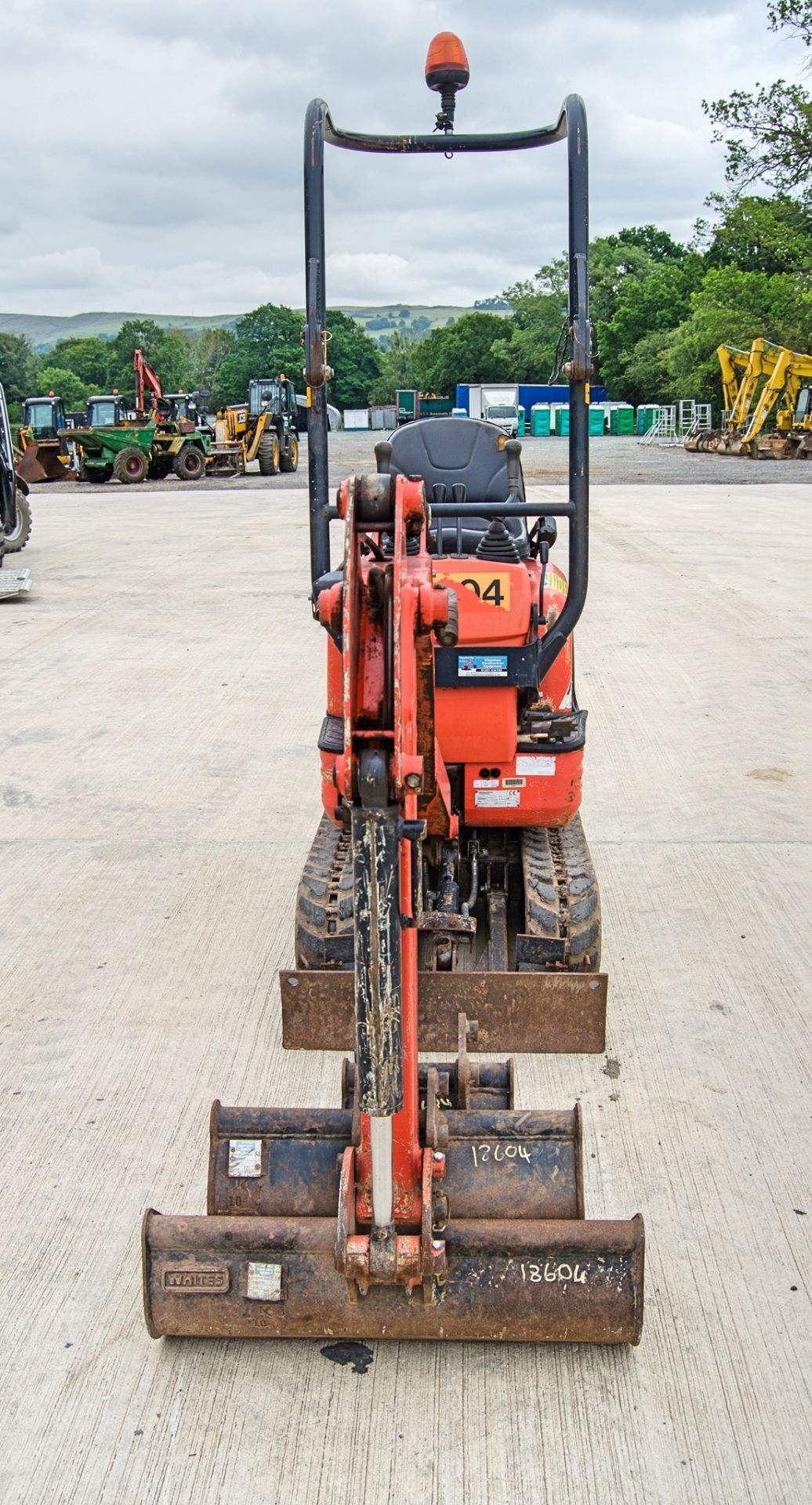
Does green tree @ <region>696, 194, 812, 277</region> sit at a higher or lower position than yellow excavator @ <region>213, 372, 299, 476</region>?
higher

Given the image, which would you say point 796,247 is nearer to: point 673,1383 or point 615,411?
point 615,411

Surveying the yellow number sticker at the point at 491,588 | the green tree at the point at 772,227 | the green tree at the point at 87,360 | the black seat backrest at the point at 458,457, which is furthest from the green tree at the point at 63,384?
the yellow number sticker at the point at 491,588

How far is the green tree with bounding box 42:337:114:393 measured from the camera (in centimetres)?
9625

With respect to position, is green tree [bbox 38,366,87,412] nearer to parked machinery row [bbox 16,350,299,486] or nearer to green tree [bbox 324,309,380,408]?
green tree [bbox 324,309,380,408]

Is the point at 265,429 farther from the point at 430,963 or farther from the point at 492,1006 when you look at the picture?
the point at 492,1006

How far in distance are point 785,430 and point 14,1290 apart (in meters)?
32.2

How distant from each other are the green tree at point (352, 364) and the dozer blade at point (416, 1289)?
81.5 metres

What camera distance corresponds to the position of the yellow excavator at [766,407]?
31938mm

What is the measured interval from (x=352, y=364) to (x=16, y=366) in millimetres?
23366

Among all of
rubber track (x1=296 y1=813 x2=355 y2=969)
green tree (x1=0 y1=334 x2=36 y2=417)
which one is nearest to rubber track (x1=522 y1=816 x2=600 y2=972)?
rubber track (x1=296 y1=813 x2=355 y2=969)

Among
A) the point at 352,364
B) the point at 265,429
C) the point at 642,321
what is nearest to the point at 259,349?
the point at 352,364

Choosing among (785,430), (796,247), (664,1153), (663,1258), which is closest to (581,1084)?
(664,1153)

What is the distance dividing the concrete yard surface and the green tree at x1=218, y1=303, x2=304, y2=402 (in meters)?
72.5

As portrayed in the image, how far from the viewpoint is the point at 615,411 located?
1992 inches
